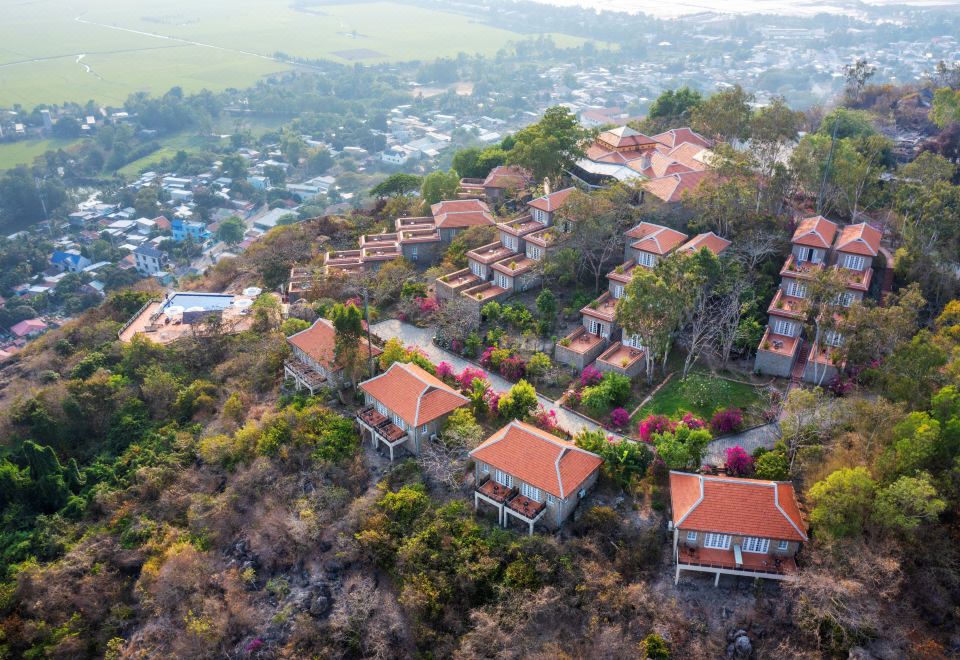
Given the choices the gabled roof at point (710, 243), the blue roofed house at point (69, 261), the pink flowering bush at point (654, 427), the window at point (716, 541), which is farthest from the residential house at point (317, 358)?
the blue roofed house at point (69, 261)

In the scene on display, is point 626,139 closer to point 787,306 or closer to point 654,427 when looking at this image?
point 787,306

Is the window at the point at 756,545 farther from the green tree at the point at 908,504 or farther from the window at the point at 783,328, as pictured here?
the window at the point at 783,328

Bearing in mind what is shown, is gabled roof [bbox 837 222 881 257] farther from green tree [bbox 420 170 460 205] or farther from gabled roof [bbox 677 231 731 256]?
green tree [bbox 420 170 460 205]

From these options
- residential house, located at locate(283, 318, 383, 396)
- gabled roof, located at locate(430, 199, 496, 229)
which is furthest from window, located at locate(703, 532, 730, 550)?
gabled roof, located at locate(430, 199, 496, 229)

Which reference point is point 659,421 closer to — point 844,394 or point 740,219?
point 844,394

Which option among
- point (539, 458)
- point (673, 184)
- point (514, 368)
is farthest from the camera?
point (673, 184)

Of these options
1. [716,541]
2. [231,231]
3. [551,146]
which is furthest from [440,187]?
[231,231]
